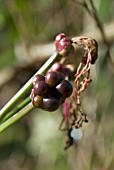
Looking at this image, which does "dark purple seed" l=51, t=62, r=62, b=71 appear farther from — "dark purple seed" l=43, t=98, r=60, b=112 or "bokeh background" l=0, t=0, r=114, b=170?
"bokeh background" l=0, t=0, r=114, b=170

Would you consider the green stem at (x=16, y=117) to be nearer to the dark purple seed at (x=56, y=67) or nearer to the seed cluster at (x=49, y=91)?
the seed cluster at (x=49, y=91)

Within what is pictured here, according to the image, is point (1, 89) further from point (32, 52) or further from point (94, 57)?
point (94, 57)

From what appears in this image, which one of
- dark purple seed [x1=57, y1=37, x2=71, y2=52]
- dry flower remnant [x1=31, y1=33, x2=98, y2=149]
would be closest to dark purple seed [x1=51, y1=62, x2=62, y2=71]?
dry flower remnant [x1=31, y1=33, x2=98, y2=149]

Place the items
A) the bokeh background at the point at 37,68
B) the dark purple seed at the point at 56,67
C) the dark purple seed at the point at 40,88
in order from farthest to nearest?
the bokeh background at the point at 37,68 < the dark purple seed at the point at 56,67 < the dark purple seed at the point at 40,88

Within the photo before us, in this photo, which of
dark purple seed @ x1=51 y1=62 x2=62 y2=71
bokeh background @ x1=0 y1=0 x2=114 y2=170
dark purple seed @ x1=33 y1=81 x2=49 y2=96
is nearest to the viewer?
dark purple seed @ x1=33 y1=81 x2=49 y2=96

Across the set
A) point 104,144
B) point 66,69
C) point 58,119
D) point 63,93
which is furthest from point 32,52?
point 63,93

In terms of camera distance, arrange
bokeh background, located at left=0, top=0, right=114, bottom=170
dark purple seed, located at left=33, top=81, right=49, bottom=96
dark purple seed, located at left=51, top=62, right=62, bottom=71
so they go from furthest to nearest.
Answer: bokeh background, located at left=0, top=0, right=114, bottom=170, dark purple seed, located at left=51, top=62, right=62, bottom=71, dark purple seed, located at left=33, top=81, right=49, bottom=96

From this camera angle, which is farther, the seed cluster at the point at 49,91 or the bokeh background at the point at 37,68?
the bokeh background at the point at 37,68

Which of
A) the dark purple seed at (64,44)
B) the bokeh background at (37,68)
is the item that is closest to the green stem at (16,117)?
the dark purple seed at (64,44)
